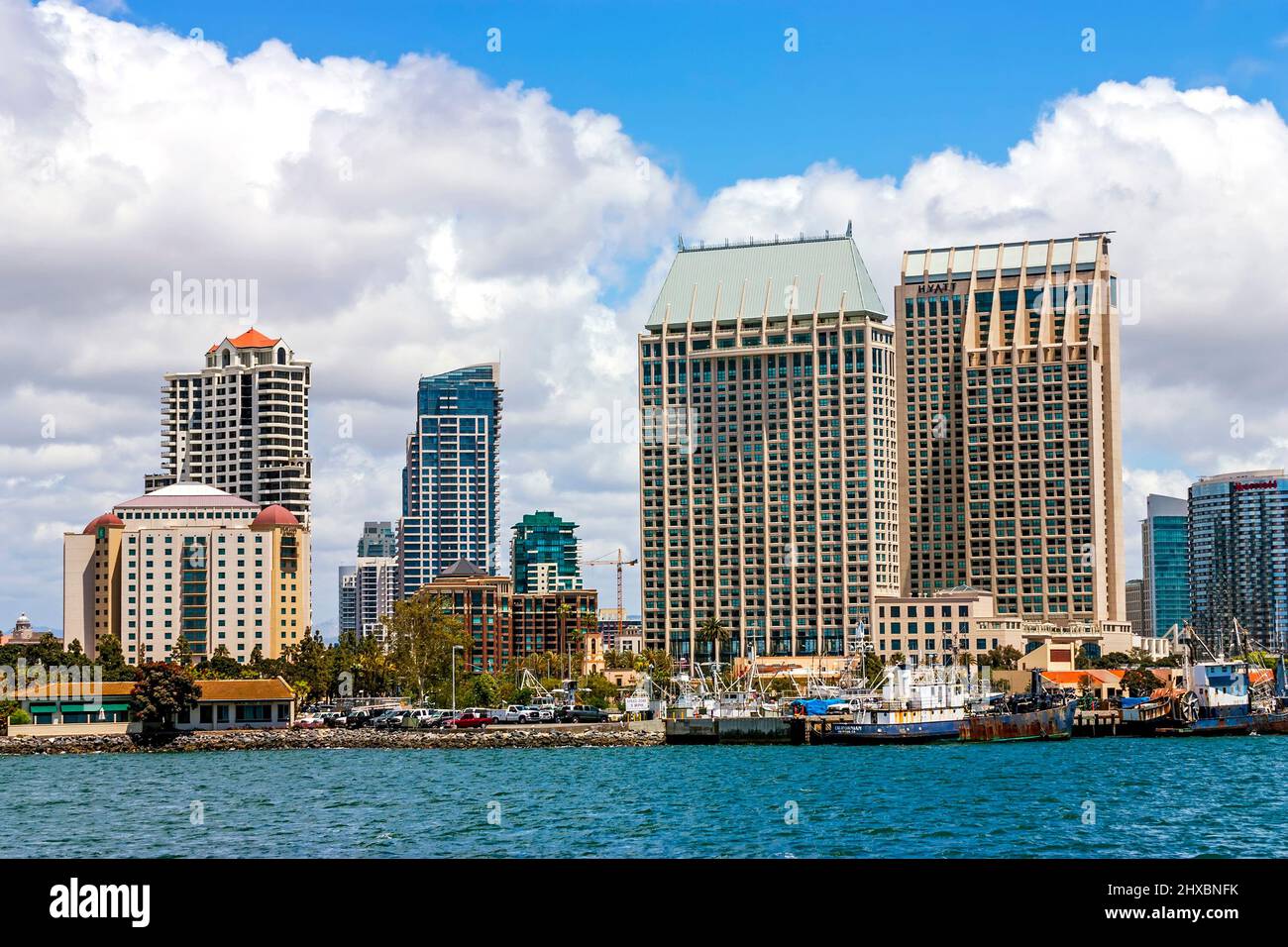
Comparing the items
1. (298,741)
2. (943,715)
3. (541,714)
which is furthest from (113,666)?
(943,715)

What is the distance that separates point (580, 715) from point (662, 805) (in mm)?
102966

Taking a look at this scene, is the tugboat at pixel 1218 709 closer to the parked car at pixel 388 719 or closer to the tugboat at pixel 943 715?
the tugboat at pixel 943 715

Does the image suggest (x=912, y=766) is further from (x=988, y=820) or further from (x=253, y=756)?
(x=253, y=756)

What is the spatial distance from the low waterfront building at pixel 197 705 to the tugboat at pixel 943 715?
55.3 m

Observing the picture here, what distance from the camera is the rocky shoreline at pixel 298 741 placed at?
149125mm

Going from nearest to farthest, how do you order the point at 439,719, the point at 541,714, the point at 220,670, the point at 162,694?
the point at 162,694, the point at 439,719, the point at 541,714, the point at 220,670

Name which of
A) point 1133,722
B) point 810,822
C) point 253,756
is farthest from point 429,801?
point 1133,722

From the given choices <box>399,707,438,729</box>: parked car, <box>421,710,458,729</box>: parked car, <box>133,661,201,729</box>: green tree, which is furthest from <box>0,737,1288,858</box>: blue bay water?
<box>399,707,438,729</box>: parked car

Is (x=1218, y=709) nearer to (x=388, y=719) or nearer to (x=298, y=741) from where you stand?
(x=388, y=719)

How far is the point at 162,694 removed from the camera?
157 metres

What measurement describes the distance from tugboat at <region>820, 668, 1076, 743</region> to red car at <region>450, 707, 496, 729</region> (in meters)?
38.8

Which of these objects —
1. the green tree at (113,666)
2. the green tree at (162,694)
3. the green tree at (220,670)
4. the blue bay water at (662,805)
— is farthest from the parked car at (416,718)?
the blue bay water at (662,805)
